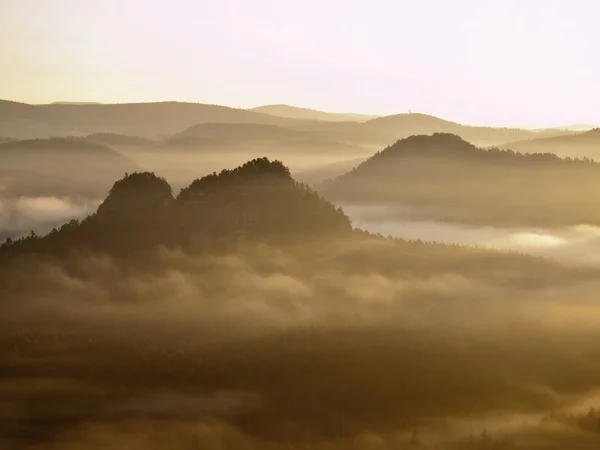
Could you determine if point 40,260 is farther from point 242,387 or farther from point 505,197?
point 505,197

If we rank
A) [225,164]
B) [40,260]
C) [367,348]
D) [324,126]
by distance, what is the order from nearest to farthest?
[367,348], [40,260], [225,164], [324,126]

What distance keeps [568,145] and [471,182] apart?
21.4 m

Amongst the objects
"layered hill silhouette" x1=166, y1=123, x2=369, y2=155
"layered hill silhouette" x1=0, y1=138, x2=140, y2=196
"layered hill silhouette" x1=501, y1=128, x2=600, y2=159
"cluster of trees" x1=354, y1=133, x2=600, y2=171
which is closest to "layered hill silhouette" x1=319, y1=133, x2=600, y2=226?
"cluster of trees" x1=354, y1=133, x2=600, y2=171

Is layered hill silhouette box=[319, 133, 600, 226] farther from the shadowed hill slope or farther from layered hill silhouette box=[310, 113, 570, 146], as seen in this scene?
the shadowed hill slope

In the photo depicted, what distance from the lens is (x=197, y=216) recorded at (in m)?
88.8

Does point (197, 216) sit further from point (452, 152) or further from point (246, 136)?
point (452, 152)

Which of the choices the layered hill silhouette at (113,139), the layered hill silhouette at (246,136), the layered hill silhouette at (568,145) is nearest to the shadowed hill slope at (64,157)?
the layered hill silhouette at (113,139)

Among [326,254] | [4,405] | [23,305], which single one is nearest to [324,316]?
[326,254]

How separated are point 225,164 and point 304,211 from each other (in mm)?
14082

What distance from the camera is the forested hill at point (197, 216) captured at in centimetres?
8488

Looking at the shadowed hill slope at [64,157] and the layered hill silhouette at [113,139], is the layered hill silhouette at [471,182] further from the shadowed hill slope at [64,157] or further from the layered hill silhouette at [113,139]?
the shadowed hill slope at [64,157]

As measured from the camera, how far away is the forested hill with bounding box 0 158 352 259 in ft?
278

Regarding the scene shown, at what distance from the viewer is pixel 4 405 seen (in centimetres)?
5478

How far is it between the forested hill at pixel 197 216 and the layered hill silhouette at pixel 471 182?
166 feet
